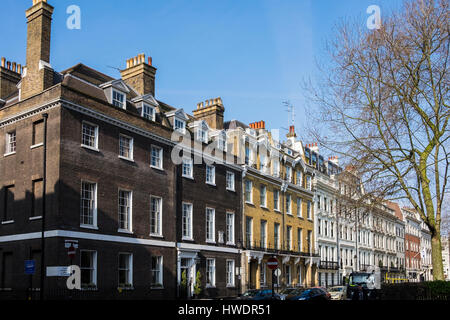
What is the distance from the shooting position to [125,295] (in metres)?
29.3

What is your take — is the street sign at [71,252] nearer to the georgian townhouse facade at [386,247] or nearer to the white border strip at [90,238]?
the white border strip at [90,238]

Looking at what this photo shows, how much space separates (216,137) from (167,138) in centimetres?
759

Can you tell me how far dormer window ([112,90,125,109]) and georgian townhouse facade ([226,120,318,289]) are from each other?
45.2ft

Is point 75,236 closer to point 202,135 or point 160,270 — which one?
point 160,270

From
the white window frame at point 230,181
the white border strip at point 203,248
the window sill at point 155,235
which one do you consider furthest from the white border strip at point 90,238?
the white window frame at point 230,181

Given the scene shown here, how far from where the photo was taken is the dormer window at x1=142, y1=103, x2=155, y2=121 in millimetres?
33572

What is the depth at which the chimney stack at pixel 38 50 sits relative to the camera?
2888cm

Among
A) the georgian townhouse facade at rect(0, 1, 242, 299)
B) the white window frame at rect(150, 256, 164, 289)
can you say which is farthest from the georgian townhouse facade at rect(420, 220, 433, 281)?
the white window frame at rect(150, 256, 164, 289)

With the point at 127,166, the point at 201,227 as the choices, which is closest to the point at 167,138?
the point at 127,166

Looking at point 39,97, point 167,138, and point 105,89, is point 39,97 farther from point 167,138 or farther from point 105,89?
point 167,138

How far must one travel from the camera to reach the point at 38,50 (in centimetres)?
2914

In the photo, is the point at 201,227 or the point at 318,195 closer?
the point at 201,227

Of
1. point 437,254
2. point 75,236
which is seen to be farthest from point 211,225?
point 437,254
